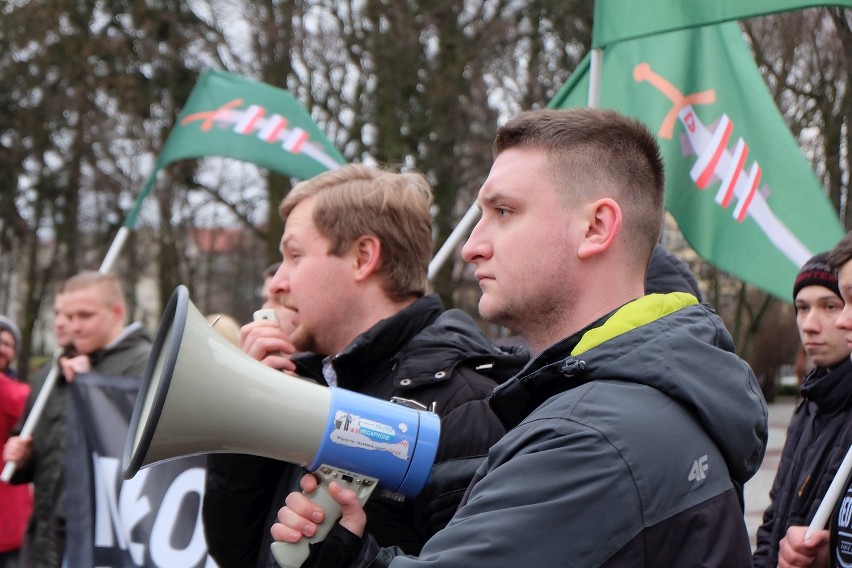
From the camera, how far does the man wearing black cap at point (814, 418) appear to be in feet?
11.0

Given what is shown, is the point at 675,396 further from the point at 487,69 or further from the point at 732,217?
the point at 487,69

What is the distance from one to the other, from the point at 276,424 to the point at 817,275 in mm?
2313

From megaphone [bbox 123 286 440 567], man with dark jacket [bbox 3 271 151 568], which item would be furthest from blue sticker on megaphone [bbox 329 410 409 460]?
man with dark jacket [bbox 3 271 151 568]

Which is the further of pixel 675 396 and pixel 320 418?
pixel 320 418

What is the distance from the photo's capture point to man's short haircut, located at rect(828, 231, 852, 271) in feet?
10.3

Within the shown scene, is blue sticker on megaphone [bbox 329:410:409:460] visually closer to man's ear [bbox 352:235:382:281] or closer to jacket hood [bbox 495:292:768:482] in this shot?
jacket hood [bbox 495:292:768:482]

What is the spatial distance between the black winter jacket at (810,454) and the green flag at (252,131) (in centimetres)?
317

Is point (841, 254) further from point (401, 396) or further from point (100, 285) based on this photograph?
point (100, 285)

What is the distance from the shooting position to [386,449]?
198 centimetres

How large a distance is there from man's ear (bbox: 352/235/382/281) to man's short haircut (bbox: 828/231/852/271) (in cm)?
138

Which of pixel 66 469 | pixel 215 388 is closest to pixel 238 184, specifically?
pixel 66 469

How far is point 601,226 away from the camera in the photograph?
71.2 inches

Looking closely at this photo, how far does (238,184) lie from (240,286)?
37.4 ft

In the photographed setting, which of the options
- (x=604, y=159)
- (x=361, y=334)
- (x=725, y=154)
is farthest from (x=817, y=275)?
(x=604, y=159)
